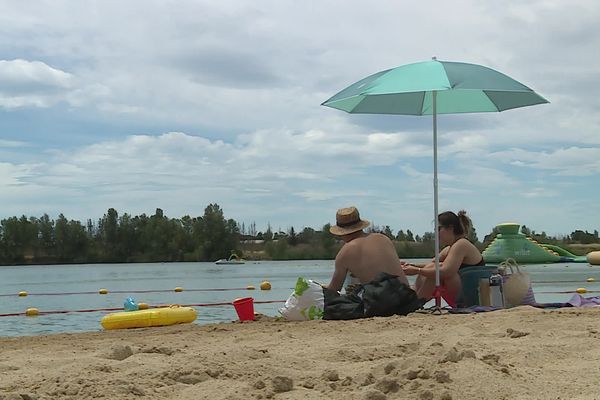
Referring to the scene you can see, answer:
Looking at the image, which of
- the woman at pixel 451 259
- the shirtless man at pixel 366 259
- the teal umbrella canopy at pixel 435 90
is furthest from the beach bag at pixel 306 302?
the teal umbrella canopy at pixel 435 90

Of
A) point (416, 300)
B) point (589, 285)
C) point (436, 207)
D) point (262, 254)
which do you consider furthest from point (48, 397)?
point (262, 254)

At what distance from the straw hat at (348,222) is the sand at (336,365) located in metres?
1.12

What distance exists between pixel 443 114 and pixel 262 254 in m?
40.2

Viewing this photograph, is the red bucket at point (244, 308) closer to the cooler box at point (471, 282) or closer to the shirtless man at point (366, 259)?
the shirtless man at point (366, 259)

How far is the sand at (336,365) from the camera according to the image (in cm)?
250

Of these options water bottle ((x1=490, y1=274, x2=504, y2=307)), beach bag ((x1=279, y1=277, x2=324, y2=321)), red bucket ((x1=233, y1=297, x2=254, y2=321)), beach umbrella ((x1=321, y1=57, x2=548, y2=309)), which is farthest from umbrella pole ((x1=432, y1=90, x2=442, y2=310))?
red bucket ((x1=233, y1=297, x2=254, y2=321))

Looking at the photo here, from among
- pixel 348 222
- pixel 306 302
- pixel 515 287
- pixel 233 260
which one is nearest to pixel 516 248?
pixel 515 287

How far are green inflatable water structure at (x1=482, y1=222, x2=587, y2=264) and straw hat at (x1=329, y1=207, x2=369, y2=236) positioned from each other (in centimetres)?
1600

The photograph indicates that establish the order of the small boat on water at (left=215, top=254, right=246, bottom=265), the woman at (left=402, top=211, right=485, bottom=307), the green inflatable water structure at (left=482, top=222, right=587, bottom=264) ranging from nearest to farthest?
the woman at (left=402, top=211, right=485, bottom=307) → the green inflatable water structure at (left=482, top=222, right=587, bottom=264) → the small boat on water at (left=215, top=254, right=246, bottom=265)

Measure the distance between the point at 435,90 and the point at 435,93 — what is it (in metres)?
0.95

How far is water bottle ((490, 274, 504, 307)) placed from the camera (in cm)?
534

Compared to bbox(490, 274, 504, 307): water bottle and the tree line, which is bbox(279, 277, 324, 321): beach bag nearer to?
bbox(490, 274, 504, 307): water bottle

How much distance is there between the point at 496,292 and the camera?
5.36 metres

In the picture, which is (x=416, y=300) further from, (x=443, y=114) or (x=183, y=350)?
(x=183, y=350)
